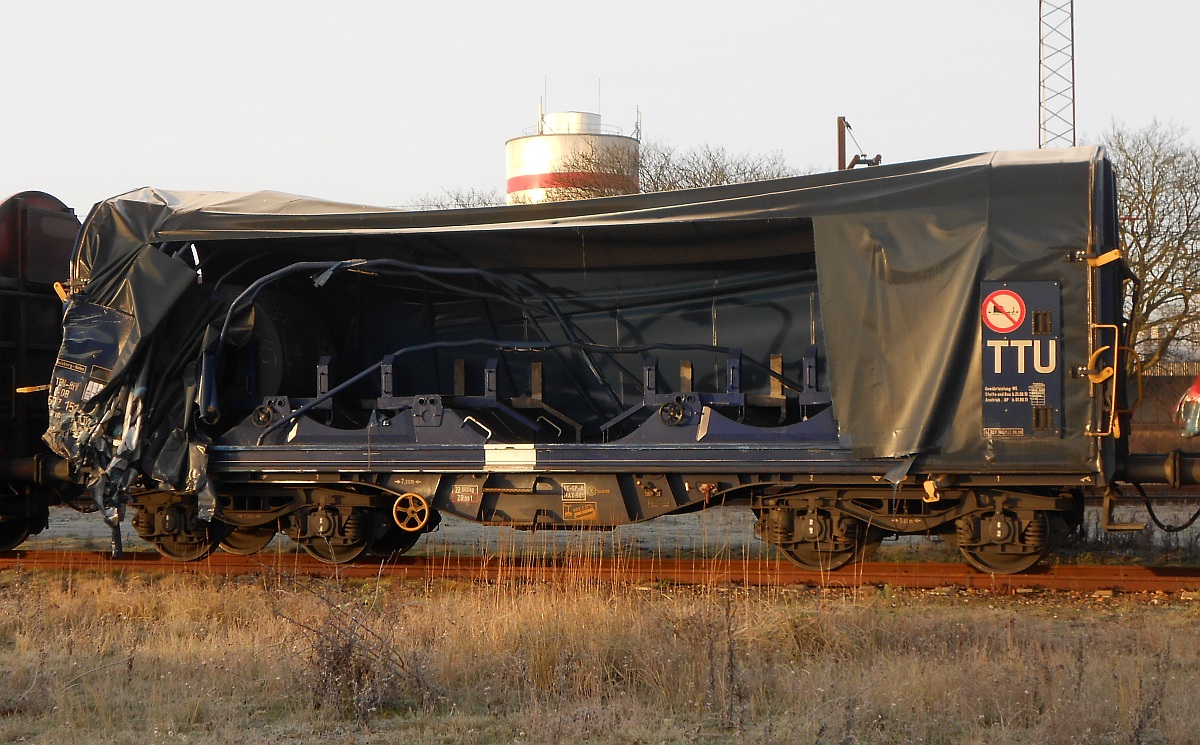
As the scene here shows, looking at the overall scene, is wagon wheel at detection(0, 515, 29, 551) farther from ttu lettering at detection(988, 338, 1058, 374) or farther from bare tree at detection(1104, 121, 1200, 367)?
bare tree at detection(1104, 121, 1200, 367)

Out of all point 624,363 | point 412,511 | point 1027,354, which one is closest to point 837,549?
Result: point 1027,354

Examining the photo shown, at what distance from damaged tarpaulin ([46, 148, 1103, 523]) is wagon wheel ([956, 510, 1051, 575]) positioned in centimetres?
84

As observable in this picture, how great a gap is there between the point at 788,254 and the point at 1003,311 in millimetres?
2672

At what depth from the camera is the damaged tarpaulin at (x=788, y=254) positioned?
320 inches

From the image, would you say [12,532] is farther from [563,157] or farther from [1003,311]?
[563,157]

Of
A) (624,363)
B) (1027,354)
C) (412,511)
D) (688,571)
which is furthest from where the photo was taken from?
(624,363)

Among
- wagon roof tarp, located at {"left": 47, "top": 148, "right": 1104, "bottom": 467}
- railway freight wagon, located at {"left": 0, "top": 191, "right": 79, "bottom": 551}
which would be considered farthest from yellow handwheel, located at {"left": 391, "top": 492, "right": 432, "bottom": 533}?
railway freight wagon, located at {"left": 0, "top": 191, "right": 79, "bottom": 551}

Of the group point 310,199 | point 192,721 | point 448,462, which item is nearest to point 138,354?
point 310,199

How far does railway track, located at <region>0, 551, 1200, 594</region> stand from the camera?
866cm

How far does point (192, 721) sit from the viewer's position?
17.7 ft

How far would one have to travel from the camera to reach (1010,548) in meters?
8.66

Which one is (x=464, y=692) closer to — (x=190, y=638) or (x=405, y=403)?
(x=190, y=638)

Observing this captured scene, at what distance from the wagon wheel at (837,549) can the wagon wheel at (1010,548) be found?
2.31ft

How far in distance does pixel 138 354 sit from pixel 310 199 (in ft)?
6.52
